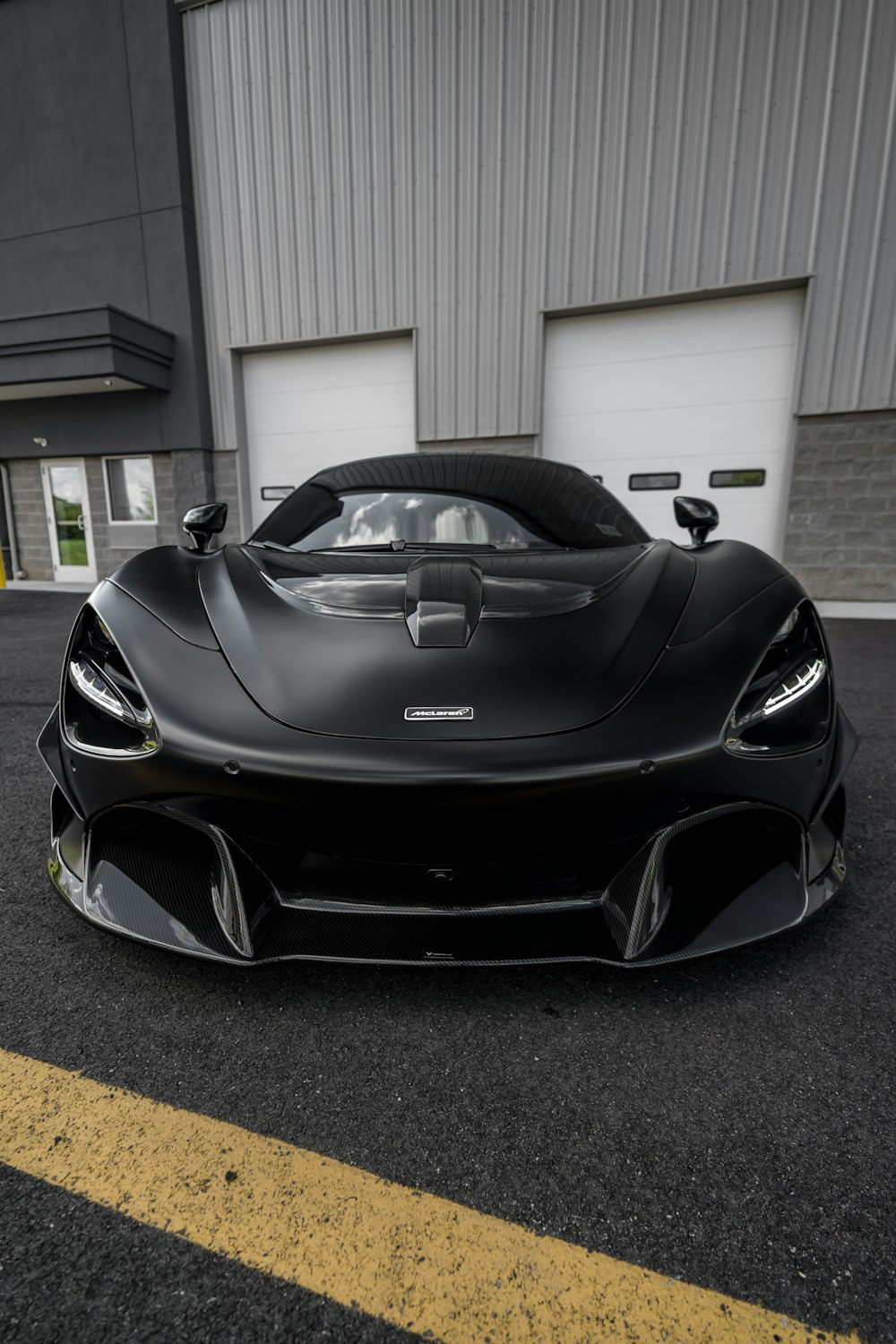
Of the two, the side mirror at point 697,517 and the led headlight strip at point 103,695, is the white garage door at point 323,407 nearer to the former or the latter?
the side mirror at point 697,517

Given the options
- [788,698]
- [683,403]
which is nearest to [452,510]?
[788,698]

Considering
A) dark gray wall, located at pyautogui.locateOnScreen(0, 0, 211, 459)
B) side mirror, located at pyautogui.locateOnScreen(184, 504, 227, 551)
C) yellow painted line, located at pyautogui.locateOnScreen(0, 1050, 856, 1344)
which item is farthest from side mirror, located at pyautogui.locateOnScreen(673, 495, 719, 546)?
dark gray wall, located at pyautogui.locateOnScreen(0, 0, 211, 459)

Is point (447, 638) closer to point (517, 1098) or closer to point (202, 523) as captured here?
point (517, 1098)

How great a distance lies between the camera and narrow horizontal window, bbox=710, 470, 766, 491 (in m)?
6.80

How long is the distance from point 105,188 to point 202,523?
897cm

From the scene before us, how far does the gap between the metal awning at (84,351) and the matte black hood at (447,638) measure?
7.55 m

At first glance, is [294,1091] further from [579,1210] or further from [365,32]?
[365,32]

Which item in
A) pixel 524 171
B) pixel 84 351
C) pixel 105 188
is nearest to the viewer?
pixel 524 171

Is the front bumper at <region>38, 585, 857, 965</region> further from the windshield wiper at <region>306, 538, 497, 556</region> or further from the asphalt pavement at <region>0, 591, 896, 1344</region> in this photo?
the windshield wiper at <region>306, 538, 497, 556</region>

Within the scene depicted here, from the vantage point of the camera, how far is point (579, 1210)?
84 cm

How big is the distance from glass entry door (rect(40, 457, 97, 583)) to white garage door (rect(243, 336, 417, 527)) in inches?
111

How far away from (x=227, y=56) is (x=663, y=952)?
1031 centimetres

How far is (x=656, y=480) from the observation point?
704 cm

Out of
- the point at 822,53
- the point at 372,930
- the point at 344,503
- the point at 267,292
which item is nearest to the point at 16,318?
the point at 267,292
